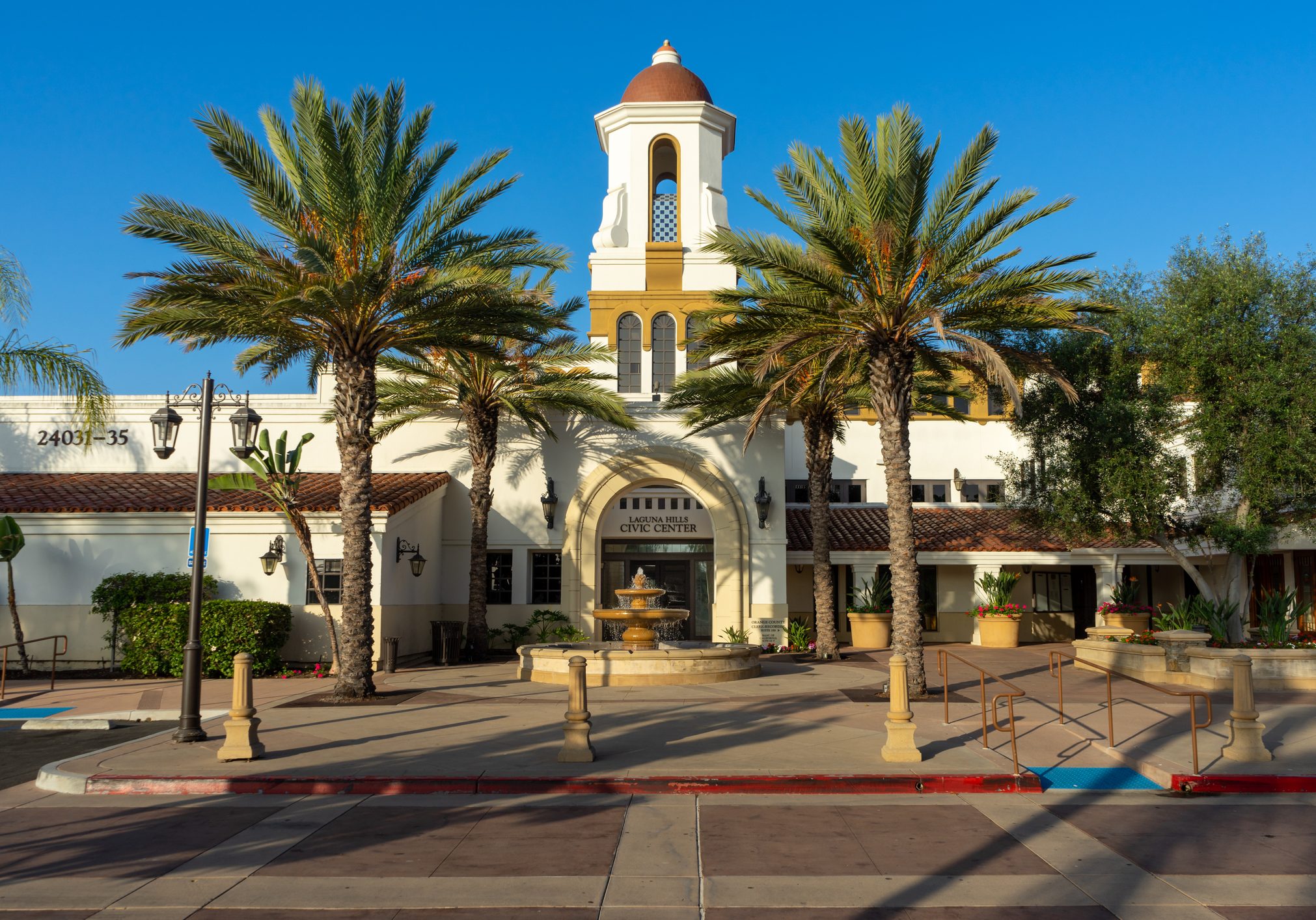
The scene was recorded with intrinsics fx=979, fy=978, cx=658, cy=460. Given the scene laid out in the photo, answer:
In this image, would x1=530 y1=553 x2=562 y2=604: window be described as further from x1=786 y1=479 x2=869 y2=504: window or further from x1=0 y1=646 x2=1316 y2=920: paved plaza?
x1=786 y1=479 x2=869 y2=504: window

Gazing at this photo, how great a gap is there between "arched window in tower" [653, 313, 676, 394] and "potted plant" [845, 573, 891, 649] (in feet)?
28.3

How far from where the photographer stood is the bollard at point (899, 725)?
1080cm

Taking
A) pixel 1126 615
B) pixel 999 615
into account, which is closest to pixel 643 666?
pixel 999 615

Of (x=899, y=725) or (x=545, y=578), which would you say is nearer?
(x=899, y=725)

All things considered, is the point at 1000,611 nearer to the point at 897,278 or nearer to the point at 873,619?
the point at 873,619

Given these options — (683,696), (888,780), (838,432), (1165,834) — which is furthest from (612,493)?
(1165,834)

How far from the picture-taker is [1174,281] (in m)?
20.0

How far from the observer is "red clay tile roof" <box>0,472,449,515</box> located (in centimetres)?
2205

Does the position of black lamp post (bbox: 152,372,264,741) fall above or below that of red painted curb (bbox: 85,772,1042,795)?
above

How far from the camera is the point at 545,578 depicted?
25.8 meters

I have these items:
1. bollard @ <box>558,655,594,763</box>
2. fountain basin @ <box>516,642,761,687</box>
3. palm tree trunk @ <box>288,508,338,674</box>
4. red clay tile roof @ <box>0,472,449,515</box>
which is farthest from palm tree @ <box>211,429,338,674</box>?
bollard @ <box>558,655,594,763</box>

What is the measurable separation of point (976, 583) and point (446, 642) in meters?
16.1

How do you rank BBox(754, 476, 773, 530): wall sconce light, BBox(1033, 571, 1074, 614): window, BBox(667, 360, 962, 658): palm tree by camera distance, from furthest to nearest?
BBox(1033, 571, 1074, 614): window
BBox(754, 476, 773, 530): wall sconce light
BBox(667, 360, 962, 658): palm tree

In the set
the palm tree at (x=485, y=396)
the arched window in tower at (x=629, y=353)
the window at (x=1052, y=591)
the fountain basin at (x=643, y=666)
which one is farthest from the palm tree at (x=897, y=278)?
the window at (x=1052, y=591)
